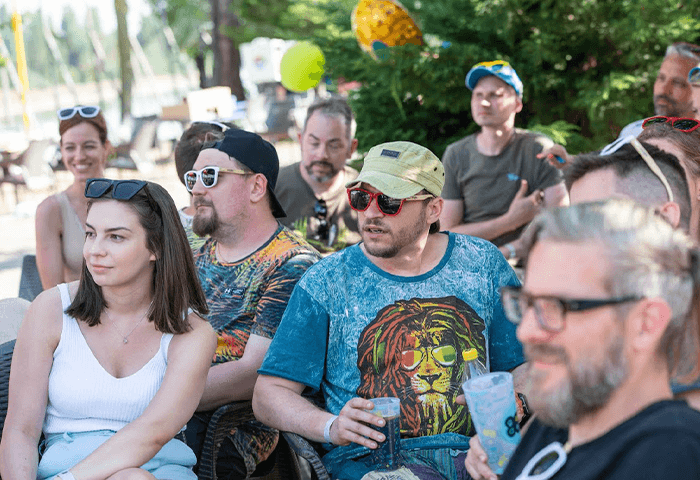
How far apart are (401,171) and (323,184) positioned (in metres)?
2.21

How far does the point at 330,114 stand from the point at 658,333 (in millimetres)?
4074

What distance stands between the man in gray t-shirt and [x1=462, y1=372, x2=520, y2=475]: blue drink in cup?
3.03 meters

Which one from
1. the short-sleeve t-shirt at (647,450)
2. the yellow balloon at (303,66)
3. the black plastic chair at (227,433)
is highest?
the yellow balloon at (303,66)

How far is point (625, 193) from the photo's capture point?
6.80ft

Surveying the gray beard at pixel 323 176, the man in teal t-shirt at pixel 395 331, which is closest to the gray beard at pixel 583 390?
the man in teal t-shirt at pixel 395 331

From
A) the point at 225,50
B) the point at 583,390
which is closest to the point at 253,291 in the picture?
the point at 583,390

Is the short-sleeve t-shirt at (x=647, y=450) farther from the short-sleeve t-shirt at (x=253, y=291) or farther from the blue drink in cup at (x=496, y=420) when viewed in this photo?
the short-sleeve t-shirt at (x=253, y=291)

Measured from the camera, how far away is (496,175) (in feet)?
16.4

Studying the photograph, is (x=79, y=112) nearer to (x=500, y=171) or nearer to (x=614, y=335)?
(x=500, y=171)

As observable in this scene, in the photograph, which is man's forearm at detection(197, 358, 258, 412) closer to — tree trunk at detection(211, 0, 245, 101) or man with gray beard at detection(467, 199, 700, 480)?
man with gray beard at detection(467, 199, 700, 480)

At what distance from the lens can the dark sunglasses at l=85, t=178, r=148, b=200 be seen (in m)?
2.69

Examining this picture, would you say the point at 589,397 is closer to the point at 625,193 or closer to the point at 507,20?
the point at 625,193

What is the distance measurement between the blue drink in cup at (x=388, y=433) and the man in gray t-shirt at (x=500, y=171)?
2.54 meters

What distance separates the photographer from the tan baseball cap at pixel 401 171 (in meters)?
2.87
